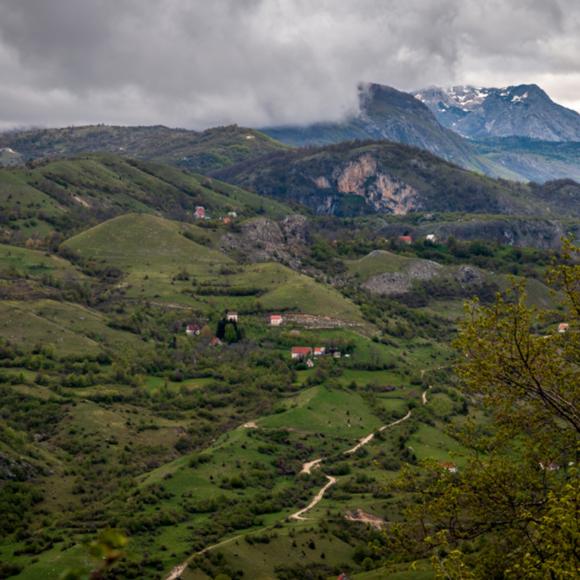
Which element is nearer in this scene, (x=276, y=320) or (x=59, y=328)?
(x=59, y=328)

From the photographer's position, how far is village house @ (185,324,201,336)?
164m

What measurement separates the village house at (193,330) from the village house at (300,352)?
21.5m

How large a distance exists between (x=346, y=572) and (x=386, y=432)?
4512 centimetres

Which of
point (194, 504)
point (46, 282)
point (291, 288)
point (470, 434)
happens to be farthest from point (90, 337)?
point (470, 434)

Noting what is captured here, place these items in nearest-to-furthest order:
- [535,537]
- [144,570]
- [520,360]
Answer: [535,537] < [520,360] < [144,570]

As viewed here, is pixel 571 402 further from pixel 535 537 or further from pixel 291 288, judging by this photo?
pixel 291 288

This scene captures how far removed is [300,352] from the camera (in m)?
151

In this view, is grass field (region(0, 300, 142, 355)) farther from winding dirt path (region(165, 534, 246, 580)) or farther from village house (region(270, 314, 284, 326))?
winding dirt path (region(165, 534, 246, 580))

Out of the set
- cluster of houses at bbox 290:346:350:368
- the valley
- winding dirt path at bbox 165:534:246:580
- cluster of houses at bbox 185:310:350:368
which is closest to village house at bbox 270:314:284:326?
cluster of houses at bbox 185:310:350:368

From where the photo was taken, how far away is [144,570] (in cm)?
6831

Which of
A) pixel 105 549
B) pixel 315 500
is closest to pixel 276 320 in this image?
pixel 315 500

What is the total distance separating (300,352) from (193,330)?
25.0 metres

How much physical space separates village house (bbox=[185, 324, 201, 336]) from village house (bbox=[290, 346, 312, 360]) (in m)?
21.5

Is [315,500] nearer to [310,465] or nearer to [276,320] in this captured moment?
[310,465]
